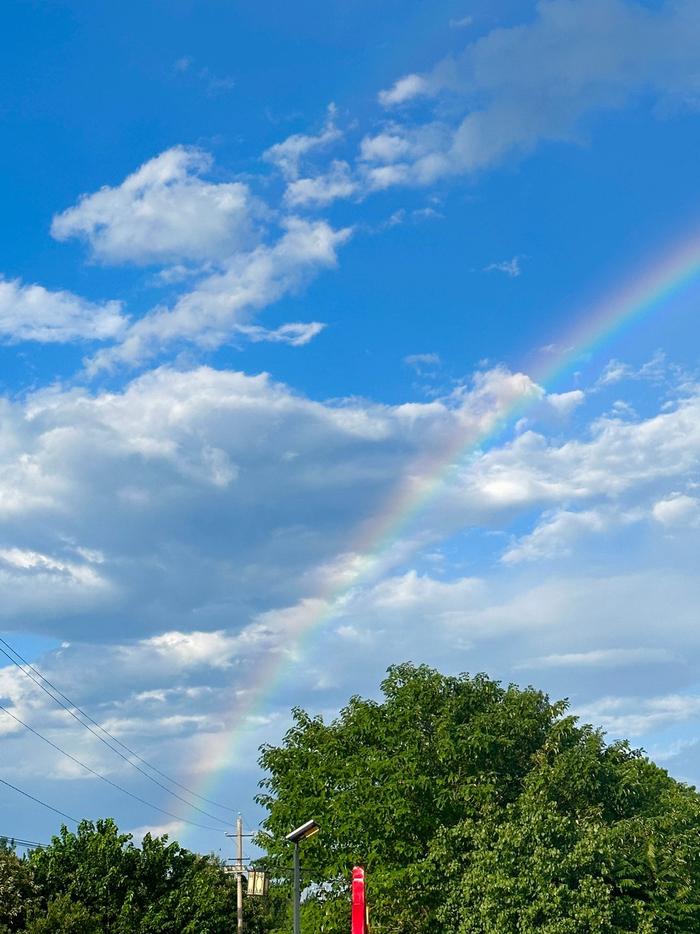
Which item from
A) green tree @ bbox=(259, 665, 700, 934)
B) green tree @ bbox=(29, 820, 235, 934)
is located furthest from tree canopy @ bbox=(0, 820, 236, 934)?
green tree @ bbox=(259, 665, 700, 934)

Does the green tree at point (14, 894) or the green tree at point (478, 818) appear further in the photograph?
the green tree at point (14, 894)

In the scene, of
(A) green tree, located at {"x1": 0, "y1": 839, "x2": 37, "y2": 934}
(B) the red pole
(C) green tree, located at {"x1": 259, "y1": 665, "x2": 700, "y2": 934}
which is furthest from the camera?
(A) green tree, located at {"x1": 0, "y1": 839, "x2": 37, "y2": 934}

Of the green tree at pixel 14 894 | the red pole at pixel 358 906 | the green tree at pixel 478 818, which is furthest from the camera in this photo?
the green tree at pixel 14 894

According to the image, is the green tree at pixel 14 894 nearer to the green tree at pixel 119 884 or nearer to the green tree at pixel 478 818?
the green tree at pixel 119 884

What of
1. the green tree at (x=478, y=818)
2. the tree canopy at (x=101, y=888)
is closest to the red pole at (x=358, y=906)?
the green tree at (x=478, y=818)

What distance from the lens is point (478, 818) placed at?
128ft

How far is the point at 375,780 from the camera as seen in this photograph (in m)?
41.1

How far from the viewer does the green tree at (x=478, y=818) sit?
35.2 metres

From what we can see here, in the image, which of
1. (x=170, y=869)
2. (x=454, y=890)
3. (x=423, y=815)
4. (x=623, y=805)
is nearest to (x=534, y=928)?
(x=454, y=890)

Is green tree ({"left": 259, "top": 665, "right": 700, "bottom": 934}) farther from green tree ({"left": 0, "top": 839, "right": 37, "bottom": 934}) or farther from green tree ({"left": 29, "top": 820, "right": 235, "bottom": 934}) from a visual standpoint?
green tree ({"left": 0, "top": 839, "right": 37, "bottom": 934})

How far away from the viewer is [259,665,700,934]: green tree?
116 feet

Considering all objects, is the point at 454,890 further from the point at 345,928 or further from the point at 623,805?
the point at 623,805

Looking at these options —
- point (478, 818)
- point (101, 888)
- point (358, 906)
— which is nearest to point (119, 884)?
point (101, 888)

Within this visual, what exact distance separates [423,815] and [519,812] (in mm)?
3611
